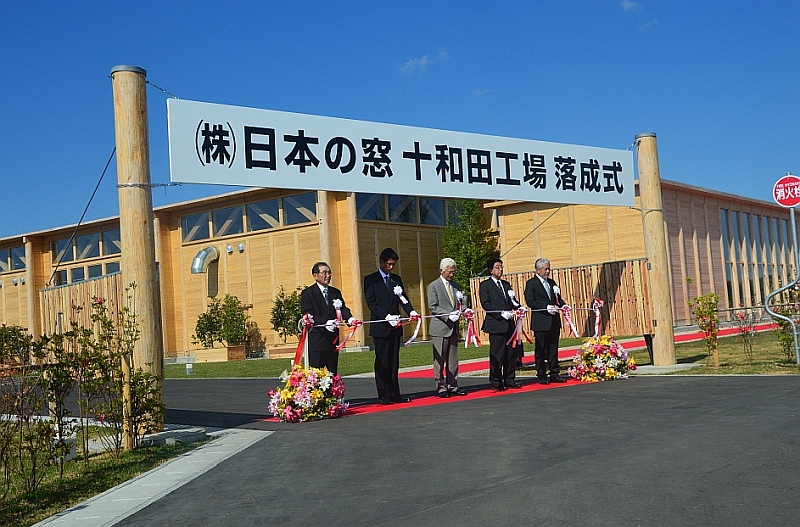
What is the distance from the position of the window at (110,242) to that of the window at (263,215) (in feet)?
25.4

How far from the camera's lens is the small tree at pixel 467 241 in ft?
106

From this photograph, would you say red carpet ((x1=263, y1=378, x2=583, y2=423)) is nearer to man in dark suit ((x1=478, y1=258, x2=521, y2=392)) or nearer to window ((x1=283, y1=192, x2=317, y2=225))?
man in dark suit ((x1=478, y1=258, x2=521, y2=392))

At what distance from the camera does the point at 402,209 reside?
32969 mm

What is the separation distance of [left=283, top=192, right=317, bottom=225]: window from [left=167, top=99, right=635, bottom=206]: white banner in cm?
1672

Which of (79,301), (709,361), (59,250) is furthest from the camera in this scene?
(59,250)

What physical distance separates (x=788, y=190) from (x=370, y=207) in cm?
1929

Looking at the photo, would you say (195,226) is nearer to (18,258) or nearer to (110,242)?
(110,242)

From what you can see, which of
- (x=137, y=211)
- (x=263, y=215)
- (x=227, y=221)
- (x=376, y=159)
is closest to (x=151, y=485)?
(x=137, y=211)

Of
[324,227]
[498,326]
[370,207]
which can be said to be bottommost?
[498,326]

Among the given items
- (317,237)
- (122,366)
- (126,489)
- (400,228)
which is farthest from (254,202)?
(126,489)

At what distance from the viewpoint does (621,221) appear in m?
27.4

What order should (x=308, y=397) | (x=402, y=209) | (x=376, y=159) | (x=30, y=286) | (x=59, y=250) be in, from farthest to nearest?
(x=59, y=250), (x=30, y=286), (x=402, y=209), (x=376, y=159), (x=308, y=397)

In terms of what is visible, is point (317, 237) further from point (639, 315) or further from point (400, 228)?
point (639, 315)

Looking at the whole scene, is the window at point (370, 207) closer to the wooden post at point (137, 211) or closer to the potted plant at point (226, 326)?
the potted plant at point (226, 326)
